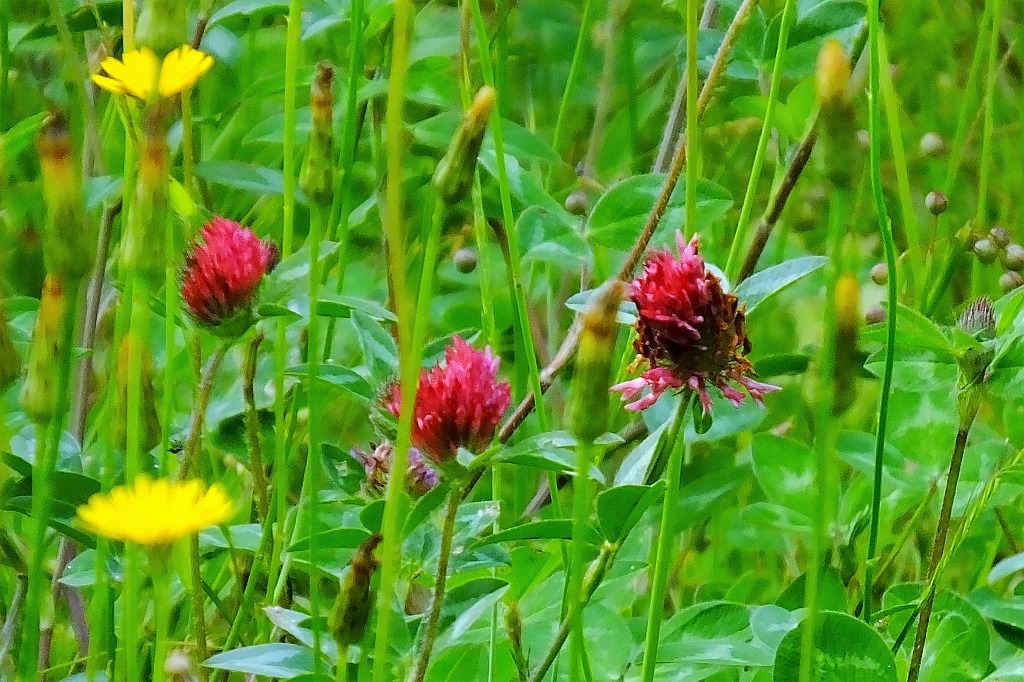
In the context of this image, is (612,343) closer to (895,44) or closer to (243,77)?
(243,77)

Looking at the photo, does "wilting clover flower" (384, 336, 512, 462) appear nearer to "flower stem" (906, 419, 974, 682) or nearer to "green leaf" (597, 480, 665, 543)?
"green leaf" (597, 480, 665, 543)

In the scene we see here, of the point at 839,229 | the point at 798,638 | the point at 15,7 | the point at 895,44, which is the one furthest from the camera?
the point at 895,44

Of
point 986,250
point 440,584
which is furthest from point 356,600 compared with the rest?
point 986,250

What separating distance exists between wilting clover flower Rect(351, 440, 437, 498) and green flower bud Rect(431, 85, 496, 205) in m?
0.14

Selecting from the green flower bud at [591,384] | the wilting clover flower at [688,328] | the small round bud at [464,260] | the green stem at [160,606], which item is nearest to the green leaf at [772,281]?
the wilting clover flower at [688,328]

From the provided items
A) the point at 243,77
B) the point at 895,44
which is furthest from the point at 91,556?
the point at 895,44

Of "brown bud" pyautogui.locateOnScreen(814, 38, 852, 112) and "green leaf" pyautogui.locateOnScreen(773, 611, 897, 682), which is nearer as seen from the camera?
"brown bud" pyautogui.locateOnScreen(814, 38, 852, 112)

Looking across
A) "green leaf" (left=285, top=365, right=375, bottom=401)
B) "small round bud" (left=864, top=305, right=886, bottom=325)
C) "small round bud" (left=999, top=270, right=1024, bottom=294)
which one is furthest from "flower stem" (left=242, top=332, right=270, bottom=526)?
"small round bud" (left=999, top=270, right=1024, bottom=294)

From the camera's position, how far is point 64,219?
35 cm

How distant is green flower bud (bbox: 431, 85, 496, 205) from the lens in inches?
13.2

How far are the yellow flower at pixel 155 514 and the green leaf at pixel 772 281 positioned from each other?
0.72 ft

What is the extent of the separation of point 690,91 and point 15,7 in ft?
2.69

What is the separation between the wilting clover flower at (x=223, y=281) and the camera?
17.3 inches

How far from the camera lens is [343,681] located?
356mm
